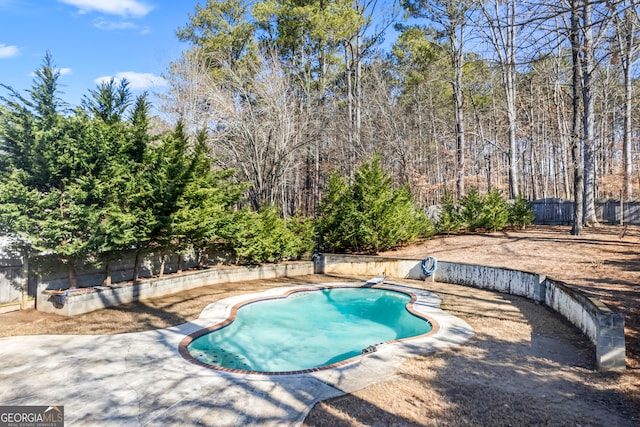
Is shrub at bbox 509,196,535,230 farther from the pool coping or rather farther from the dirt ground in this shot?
the pool coping

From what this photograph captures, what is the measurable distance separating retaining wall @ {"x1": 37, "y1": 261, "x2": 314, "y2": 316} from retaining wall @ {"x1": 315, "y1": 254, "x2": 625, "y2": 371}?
1754 mm

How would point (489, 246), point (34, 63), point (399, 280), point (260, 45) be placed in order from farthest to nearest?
point (260, 45) < point (489, 246) < point (399, 280) < point (34, 63)

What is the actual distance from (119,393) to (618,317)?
679 centimetres

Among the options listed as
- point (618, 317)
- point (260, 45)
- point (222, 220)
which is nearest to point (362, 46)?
point (260, 45)

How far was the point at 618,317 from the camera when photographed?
17.0 ft

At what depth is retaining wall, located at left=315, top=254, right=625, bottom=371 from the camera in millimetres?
5153

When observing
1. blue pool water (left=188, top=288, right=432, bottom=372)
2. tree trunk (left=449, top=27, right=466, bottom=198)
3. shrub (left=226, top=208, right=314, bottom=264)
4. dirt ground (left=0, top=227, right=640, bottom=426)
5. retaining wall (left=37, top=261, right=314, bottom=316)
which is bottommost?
blue pool water (left=188, top=288, right=432, bottom=372)

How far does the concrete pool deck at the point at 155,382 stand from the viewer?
4062 millimetres

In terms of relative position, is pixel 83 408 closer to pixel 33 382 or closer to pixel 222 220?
pixel 33 382

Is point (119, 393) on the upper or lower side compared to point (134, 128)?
lower

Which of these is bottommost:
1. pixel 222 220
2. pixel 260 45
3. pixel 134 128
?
pixel 222 220

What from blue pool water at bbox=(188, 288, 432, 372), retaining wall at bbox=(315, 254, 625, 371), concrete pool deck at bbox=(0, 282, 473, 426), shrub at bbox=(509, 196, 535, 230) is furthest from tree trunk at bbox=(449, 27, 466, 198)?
concrete pool deck at bbox=(0, 282, 473, 426)

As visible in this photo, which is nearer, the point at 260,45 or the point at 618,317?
the point at 618,317

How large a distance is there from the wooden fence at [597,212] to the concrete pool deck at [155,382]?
1683 centimetres
